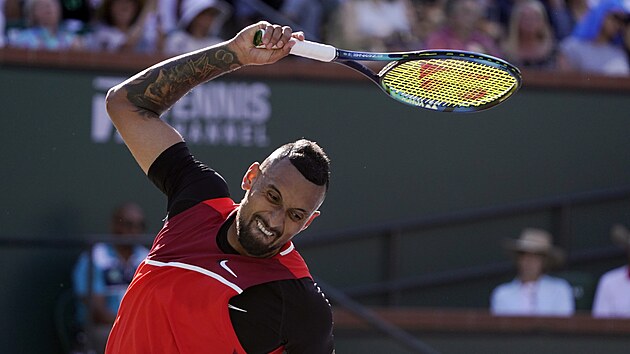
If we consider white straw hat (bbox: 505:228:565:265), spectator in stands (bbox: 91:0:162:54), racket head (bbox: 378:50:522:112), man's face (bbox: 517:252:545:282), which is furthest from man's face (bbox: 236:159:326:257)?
spectator in stands (bbox: 91:0:162:54)

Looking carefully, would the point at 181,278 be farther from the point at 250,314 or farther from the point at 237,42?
the point at 237,42

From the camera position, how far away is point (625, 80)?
966 centimetres

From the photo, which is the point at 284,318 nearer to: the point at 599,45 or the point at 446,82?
the point at 446,82

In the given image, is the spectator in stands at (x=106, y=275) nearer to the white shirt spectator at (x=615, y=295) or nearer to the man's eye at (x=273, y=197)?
the white shirt spectator at (x=615, y=295)

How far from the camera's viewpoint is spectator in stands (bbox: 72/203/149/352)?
764 centimetres

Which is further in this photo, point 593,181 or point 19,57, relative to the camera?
point 593,181

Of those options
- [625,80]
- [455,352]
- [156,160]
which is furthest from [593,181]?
[156,160]

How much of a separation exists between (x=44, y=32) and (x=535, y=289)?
405 centimetres

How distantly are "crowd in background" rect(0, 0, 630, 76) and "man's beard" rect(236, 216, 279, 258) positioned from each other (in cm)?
517

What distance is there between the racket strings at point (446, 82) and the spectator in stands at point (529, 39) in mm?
5212

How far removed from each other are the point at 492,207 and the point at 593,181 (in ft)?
2.96

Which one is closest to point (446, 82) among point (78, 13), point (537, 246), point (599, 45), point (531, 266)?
point (531, 266)

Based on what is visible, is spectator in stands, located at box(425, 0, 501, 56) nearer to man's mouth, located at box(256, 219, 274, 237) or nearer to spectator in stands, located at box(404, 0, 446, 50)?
spectator in stands, located at box(404, 0, 446, 50)

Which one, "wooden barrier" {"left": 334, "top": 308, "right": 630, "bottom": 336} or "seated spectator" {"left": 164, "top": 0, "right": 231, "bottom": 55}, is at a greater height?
"seated spectator" {"left": 164, "top": 0, "right": 231, "bottom": 55}
